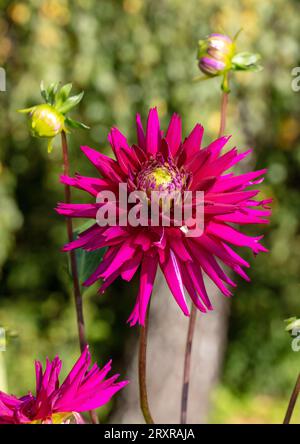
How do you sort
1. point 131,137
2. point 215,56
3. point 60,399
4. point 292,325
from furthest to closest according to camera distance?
point 131,137
point 215,56
point 292,325
point 60,399

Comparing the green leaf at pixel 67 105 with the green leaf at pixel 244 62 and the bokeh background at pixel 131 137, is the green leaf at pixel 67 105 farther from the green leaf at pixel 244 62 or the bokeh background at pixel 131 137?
the bokeh background at pixel 131 137

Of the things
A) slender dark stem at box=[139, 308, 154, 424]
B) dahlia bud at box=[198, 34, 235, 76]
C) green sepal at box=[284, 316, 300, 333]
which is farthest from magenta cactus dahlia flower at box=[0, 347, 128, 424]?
dahlia bud at box=[198, 34, 235, 76]

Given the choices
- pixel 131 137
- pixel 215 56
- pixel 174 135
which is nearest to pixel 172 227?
pixel 174 135

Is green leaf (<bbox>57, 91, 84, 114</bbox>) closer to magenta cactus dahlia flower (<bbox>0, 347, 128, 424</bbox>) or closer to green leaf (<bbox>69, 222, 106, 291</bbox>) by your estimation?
green leaf (<bbox>69, 222, 106, 291</bbox>)

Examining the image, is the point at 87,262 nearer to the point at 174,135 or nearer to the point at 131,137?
the point at 174,135

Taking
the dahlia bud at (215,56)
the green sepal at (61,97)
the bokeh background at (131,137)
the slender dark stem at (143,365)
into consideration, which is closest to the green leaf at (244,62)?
the dahlia bud at (215,56)
